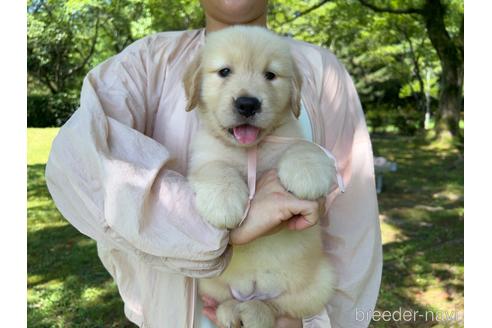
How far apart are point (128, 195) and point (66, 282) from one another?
15.0 ft

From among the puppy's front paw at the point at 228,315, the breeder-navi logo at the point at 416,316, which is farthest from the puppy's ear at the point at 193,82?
the breeder-navi logo at the point at 416,316

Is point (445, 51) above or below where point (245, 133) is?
below

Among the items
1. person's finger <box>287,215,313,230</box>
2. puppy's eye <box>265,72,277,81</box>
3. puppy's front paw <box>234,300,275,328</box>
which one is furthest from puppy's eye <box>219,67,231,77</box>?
puppy's front paw <box>234,300,275,328</box>

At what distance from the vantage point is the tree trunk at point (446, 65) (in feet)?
43.2

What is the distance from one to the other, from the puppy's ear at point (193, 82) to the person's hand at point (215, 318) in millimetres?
836

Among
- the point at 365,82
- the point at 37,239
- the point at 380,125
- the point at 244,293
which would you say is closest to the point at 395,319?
the point at 244,293

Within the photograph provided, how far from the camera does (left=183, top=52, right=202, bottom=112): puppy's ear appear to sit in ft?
6.95

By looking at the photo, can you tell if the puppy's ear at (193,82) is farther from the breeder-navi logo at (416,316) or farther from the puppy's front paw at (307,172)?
the breeder-navi logo at (416,316)

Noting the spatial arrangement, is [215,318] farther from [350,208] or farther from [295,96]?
[295,96]

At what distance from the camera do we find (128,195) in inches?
66.9

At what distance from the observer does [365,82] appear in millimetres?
29391

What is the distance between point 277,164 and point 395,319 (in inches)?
136

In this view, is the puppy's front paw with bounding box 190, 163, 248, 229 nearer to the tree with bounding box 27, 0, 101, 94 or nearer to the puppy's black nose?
the puppy's black nose

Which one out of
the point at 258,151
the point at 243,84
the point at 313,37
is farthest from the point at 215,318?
the point at 313,37
